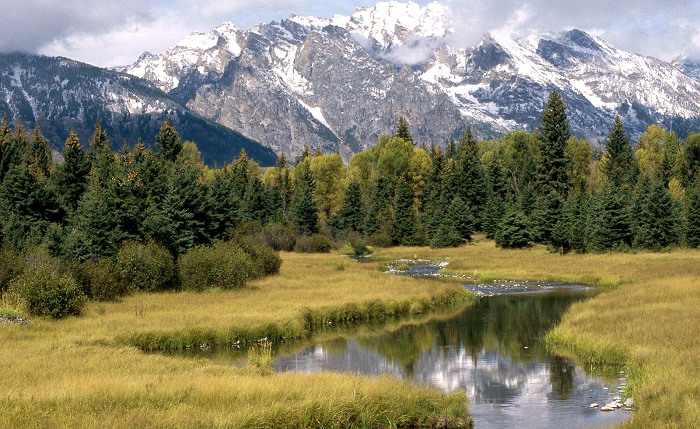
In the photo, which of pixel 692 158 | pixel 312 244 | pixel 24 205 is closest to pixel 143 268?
pixel 24 205

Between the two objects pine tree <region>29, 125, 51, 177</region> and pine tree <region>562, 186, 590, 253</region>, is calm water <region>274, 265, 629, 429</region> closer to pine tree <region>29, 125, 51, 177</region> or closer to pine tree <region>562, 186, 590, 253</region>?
pine tree <region>562, 186, 590, 253</region>

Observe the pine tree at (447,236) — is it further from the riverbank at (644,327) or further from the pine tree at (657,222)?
the riverbank at (644,327)

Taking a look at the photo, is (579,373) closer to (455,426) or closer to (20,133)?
(455,426)

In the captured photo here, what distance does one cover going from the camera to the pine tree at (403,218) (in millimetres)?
111688

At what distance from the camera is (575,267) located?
63.3m

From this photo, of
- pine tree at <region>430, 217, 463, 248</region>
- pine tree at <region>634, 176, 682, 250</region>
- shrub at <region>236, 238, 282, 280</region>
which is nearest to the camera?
shrub at <region>236, 238, 282, 280</region>

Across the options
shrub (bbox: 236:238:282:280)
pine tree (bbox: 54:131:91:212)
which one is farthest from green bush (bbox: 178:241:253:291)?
pine tree (bbox: 54:131:91:212)

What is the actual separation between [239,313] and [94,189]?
2911 centimetres

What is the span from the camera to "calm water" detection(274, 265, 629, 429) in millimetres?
21109

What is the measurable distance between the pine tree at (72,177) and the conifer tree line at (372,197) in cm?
14

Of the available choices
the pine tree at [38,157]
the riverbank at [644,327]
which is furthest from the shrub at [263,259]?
the pine tree at [38,157]

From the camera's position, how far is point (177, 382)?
19172mm

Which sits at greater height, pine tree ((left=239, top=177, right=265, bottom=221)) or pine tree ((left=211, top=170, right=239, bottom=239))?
pine tree ((left=239, top=177, right=265, bottom=221))

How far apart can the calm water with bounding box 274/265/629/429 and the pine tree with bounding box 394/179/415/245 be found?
2688 inches
